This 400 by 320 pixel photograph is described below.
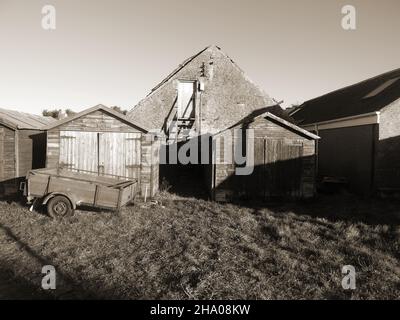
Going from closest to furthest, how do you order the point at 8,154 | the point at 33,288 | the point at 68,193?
the point at 33,288
the point at 68,193
the point at 8,154

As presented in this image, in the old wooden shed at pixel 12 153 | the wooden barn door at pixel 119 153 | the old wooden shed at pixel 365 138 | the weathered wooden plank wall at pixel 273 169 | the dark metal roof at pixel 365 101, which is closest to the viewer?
the wooden barn door at pixel 119 153

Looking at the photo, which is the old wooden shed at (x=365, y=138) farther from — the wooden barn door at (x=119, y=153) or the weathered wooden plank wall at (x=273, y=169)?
the wooden barn door at (x=119, y=153)

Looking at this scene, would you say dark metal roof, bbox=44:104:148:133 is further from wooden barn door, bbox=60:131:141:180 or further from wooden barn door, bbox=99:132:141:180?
wooden barn door, bbox=99:132:141:180

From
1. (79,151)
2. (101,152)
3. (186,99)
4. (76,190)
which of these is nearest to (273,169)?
(101,152)

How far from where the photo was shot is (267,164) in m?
12.0

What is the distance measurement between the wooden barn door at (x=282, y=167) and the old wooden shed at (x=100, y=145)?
16.9ft

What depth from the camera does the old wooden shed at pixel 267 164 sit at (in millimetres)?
A: 11930

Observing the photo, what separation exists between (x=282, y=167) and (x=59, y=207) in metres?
8.77

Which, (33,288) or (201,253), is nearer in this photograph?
(33,288)

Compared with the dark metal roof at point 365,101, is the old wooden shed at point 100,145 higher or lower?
lower

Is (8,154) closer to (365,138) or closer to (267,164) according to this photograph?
(267,164)

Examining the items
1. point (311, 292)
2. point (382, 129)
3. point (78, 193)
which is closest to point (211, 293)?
point (311, 292)

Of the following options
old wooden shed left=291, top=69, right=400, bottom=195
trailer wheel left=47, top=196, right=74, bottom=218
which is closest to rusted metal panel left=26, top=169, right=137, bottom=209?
trailer wheel left=47, top=196, right=74, bottom=218

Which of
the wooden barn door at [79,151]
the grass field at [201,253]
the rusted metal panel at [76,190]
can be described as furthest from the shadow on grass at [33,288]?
the wooden barn door at [79,151]
